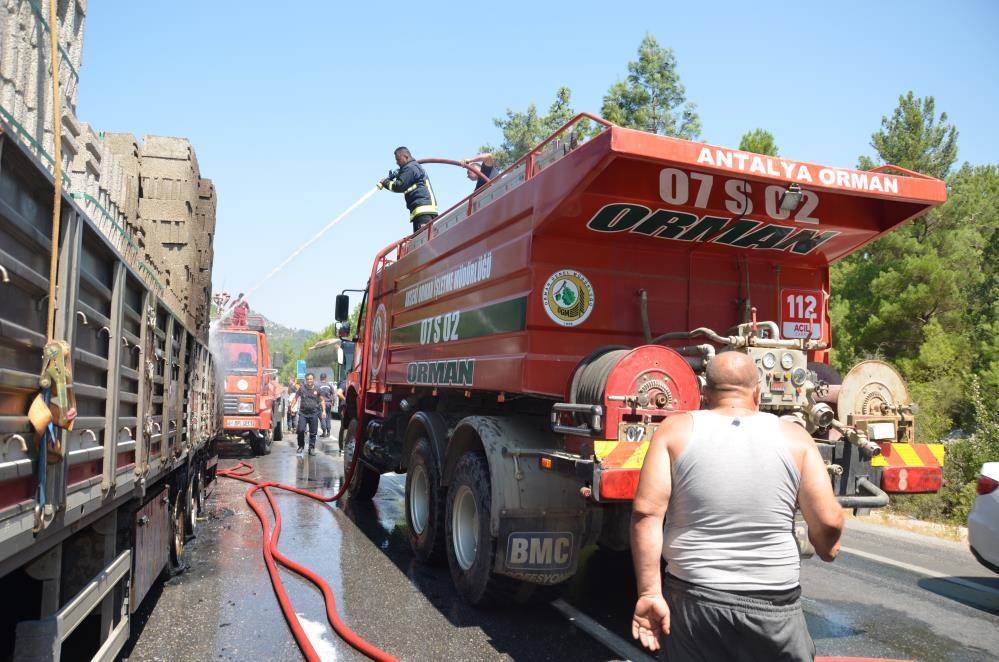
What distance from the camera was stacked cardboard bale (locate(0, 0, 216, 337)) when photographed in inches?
113

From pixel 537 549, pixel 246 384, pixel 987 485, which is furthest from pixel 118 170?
pixel 246 384

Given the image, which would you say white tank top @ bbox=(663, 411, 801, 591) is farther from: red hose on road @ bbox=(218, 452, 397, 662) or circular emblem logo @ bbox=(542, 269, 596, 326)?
circular emblem logo @ bbox=(542, 269, 596, 326)

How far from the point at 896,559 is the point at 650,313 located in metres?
3.81

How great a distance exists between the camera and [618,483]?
3.94m

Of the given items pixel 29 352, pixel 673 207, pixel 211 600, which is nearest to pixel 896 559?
pixel 673 207

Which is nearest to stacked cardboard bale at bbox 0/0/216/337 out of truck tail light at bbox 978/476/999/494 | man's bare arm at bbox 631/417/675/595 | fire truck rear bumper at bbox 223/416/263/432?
man's bare arm at bbox 631/417/675/595

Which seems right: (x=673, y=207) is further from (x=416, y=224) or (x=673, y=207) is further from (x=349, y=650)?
(x=416, y=224)

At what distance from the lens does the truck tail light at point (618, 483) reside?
3.92m

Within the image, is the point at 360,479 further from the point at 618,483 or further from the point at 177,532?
the point at 618,483

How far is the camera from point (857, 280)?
25250 millimetres

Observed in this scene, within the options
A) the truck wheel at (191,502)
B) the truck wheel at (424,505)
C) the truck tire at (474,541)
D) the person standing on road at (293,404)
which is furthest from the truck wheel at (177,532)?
the person standing on road at (293,404)

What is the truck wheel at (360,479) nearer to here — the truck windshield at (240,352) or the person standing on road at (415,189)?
the person standing on road at (415,189)

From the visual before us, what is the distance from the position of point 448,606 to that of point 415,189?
17.2ft

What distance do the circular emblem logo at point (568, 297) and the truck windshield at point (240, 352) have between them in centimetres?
1220
